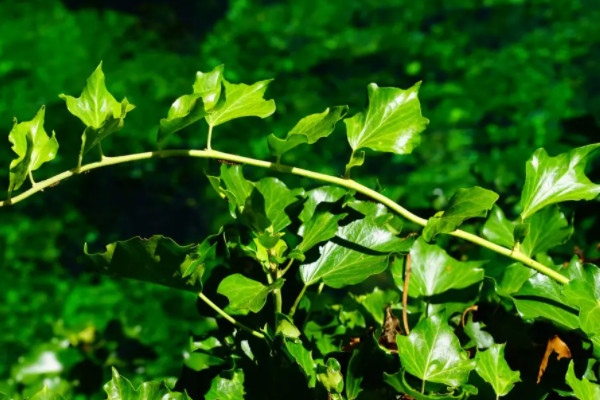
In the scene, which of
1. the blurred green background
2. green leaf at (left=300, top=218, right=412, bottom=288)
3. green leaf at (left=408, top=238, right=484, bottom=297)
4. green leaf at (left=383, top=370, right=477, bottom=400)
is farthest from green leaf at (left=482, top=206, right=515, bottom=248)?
the blurred green background

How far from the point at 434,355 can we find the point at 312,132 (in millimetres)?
323

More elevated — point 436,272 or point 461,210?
point 461,210

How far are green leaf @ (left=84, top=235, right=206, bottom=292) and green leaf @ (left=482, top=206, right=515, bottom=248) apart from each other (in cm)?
43

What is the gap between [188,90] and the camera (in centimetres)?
491

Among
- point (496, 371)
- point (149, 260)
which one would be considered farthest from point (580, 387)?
point (149, 260)

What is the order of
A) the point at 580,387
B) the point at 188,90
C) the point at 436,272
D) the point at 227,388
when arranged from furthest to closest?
the point at 188,90 < the point at 436,272 < the point at 227,388 < the point at 580,387

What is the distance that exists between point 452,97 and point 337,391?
402cm

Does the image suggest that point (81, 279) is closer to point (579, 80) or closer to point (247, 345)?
point (247, 345)

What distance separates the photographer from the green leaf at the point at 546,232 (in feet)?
3.62

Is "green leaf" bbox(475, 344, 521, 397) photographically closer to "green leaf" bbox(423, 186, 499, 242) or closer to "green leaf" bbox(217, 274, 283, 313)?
"green leaf" bbox(423, 186, 499, 242)

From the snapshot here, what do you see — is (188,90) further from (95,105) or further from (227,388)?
(227,388)

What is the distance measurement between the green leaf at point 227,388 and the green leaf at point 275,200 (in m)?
0.20

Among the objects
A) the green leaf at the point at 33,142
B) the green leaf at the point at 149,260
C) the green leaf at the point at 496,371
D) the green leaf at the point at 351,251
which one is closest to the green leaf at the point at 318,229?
the green leaf at the point at 351,251

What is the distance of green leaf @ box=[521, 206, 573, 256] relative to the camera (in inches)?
43.4
